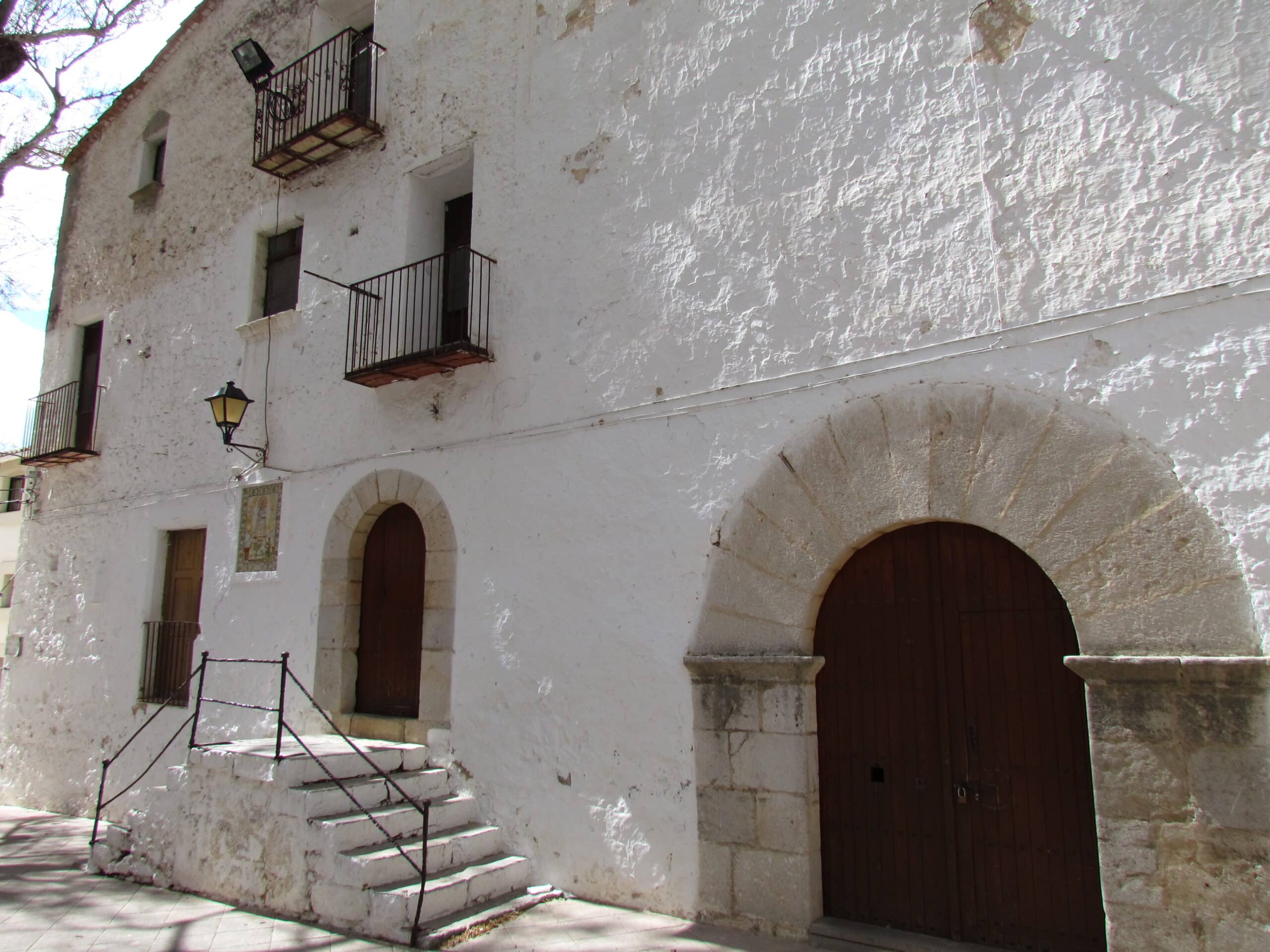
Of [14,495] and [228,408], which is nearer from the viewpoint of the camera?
[228,408]

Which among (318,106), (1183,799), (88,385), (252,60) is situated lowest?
(1183,799)

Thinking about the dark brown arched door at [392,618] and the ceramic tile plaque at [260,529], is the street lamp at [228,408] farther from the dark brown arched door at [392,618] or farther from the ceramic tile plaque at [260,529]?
the dark brown arched door at [392,618]

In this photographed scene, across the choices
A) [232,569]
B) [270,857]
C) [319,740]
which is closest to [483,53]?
[232,569]

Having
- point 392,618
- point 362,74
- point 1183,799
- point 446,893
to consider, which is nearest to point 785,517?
point 1183,799

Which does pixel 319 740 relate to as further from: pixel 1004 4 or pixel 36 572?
pixel 1004 4

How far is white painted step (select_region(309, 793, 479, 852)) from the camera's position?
4980 mm

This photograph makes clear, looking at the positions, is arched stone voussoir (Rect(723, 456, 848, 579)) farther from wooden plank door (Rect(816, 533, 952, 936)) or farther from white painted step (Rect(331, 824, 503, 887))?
white painted step (Rect(331, 824, 503, 887))

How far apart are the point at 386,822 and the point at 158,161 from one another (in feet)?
27.2

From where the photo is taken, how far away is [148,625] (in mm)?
A: 8273

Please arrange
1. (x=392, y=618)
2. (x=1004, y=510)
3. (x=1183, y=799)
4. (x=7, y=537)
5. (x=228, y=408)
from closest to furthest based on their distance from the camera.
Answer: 1. (x=1183, y=799)
2. (x=1004, y=510)
3. (x=392, y=618)
4. (x=228, y=408)
5. (x=7, y=537)

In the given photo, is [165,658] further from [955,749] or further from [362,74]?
[955,749]

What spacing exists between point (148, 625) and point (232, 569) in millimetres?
1384

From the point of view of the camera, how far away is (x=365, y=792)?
17.9ft

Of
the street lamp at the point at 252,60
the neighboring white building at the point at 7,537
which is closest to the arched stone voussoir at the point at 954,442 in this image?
the street lamp at the point at 252,60
